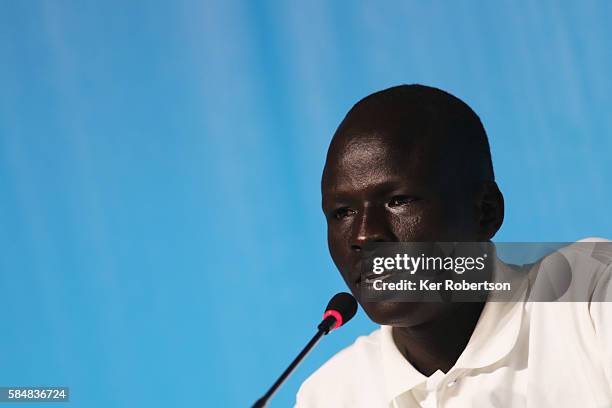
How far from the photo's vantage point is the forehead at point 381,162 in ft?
4.56

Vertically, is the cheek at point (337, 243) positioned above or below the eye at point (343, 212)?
below

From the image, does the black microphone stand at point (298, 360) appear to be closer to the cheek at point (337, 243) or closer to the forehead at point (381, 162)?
the cheek at point (337, 243)

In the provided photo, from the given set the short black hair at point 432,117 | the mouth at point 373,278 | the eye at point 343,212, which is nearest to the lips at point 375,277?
the mouth at point 373,278

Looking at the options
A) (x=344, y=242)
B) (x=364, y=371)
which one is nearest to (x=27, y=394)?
(x=364, y=371)

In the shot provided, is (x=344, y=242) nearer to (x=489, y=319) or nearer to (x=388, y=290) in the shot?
(x=388, y=290)

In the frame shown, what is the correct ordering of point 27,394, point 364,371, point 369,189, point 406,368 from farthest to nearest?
1. point 27,394
2. point 364,371
3. point 406,368
4. point 369,189

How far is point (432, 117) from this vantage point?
146 centimetres

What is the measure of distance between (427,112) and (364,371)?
521 mm

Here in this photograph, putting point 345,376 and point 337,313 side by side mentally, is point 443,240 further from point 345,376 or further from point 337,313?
point 345,376

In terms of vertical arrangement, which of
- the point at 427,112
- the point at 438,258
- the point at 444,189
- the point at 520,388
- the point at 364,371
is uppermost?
the point at 427,112

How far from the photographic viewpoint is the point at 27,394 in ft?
8.74

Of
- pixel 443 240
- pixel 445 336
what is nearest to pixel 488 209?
pixel 443 240

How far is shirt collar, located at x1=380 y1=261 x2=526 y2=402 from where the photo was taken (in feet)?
4.67

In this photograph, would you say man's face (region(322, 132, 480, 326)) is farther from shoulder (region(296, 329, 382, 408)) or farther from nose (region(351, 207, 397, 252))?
shoulder (region(296, 329, 382, 408))
